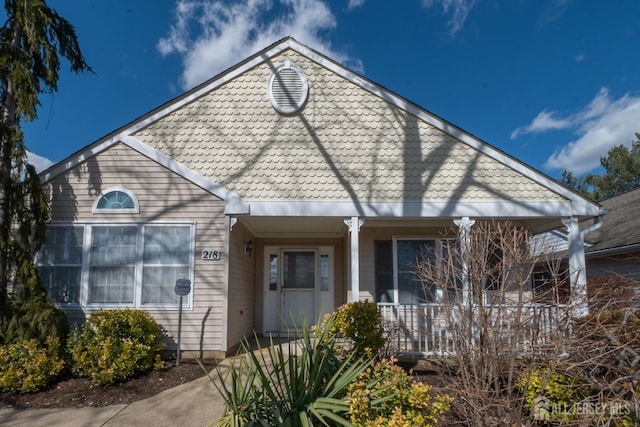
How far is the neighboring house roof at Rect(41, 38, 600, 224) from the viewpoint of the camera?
24.9 feet

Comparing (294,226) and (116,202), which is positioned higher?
(116,202)

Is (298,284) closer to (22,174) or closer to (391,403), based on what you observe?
(22,174)

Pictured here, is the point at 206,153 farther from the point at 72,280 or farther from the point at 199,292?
the point at 72,280

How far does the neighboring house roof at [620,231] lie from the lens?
1034 centimetres

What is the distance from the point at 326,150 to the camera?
7.83m

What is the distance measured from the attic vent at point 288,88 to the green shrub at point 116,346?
4.47m

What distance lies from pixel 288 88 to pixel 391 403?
6186 millimetres

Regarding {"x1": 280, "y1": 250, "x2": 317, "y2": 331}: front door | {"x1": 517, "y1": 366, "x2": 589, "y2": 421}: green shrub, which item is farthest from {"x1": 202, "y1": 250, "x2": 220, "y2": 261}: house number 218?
{"x1": 517, "y1": 366, "x2": 589, "y2": 421}: green shrub

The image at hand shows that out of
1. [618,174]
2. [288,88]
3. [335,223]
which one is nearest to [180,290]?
[335,223]

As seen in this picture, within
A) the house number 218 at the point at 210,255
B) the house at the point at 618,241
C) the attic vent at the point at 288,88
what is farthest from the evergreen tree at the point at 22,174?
the house at the point at 618,241

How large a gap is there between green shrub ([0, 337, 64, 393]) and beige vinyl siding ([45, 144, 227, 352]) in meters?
1.62

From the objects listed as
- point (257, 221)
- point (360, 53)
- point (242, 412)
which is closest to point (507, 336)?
point (242, 412)

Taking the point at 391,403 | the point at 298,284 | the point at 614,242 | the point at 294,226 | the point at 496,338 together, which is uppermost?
the point at 294,226

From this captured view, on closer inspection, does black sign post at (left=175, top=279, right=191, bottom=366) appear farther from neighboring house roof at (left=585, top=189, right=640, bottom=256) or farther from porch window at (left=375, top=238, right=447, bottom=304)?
neighboring house roof at (left=585, top=189, right=640, bottom=256)
